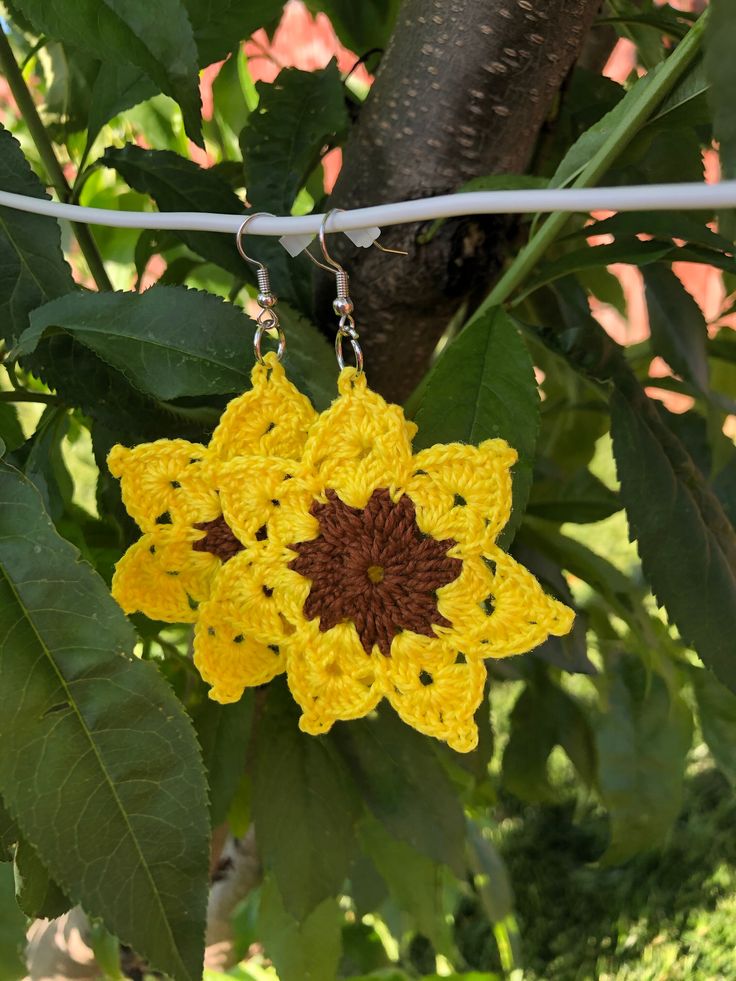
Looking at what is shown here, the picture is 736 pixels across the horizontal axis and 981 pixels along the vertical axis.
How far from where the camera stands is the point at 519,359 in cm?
28

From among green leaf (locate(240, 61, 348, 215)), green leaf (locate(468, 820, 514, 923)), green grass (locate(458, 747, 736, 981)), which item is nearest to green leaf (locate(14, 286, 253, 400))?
green leaf (locate(240, 61, 348, 215))

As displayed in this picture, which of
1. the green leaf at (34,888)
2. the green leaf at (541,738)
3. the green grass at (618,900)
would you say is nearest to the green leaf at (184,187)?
the green leaf at (34,888)

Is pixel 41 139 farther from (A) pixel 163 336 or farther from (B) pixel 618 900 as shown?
(B) pixel 618 900

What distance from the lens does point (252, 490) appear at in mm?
251

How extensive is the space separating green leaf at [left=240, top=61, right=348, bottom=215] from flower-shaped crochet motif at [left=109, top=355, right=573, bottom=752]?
0.14 m

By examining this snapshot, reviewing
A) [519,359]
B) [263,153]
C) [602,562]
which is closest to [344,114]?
[263,153]

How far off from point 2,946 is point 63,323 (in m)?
0.20

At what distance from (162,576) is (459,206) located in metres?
0.14

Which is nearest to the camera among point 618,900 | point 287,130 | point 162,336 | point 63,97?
point 162,336

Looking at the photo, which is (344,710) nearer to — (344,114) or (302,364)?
(302,364)

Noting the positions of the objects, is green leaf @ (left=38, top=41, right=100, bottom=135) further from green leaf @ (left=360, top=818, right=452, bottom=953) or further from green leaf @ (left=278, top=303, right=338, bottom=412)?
green leaf @ (left=360, top=818, right=452, bottom=953)

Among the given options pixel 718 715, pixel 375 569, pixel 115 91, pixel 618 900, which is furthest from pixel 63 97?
pixel 618 900

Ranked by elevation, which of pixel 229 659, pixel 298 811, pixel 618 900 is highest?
pixel 229 659

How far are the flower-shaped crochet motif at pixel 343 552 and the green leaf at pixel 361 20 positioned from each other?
9.4 inches
